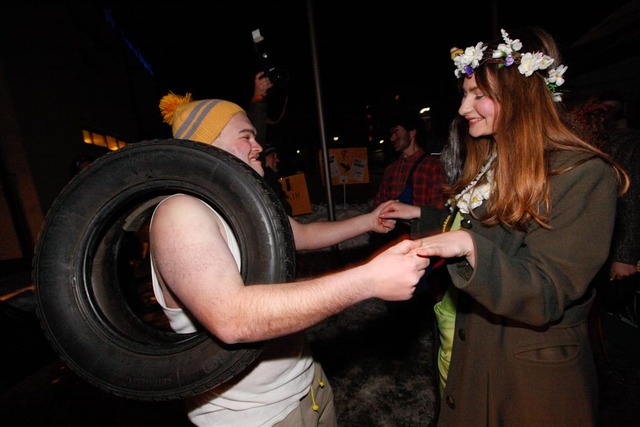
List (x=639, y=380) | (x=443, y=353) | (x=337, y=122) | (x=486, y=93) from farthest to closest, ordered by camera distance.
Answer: (x=337, y=122) → (x=639, y=380) → (x=443, y=353) → (x=486, y=93)

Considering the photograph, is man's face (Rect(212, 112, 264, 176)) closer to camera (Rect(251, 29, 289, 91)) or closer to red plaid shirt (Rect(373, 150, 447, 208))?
camera (Rect(251, 29, 289, 91))

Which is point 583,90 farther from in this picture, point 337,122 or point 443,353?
point 337,122

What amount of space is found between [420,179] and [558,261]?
294 cm

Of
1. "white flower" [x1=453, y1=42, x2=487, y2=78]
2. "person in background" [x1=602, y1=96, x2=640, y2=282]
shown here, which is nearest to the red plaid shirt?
"person in background" [x1=602, y1=96, x2=640, y2=282]

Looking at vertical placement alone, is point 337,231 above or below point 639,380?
above

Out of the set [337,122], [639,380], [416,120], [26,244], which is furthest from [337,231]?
[337,122]

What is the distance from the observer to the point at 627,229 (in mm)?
3029

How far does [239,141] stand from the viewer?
1.79m

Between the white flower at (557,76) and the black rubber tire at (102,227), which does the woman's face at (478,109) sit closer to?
the white flower at (557,76)

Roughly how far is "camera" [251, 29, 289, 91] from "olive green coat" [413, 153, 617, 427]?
290 cm

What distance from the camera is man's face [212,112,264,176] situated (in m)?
1.76

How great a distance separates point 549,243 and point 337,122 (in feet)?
82.8

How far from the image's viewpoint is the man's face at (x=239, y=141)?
1763 millimetres

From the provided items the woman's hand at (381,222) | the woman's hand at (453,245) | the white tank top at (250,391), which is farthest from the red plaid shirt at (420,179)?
the white tank top at (250,391)
